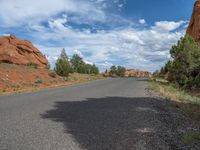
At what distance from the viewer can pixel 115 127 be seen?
312 inches

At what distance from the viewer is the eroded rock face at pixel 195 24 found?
210 ft

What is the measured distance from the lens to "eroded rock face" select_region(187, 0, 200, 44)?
64.1 metres

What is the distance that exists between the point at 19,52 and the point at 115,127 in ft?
181

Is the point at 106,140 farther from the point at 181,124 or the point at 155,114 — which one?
the point at 155,114

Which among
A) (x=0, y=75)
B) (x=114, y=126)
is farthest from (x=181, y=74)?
(x=114, y=126)

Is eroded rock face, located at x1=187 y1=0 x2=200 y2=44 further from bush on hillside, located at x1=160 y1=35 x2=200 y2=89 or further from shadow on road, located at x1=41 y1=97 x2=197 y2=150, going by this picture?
shadow on road, located at x1=41 y1=97 x2=197 y2=150

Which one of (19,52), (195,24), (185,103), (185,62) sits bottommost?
(185,103)

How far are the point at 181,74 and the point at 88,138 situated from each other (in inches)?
1138

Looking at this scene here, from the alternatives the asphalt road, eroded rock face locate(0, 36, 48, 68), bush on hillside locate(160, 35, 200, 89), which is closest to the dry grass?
the asphalt road

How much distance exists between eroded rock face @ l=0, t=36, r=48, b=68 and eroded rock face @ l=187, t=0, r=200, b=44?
35614 millimetres

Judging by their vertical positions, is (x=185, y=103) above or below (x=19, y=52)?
below

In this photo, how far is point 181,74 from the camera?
3375 cm

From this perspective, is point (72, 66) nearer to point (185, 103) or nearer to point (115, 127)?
point (185, 103)

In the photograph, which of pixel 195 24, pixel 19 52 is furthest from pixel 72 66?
pixel 195 24
